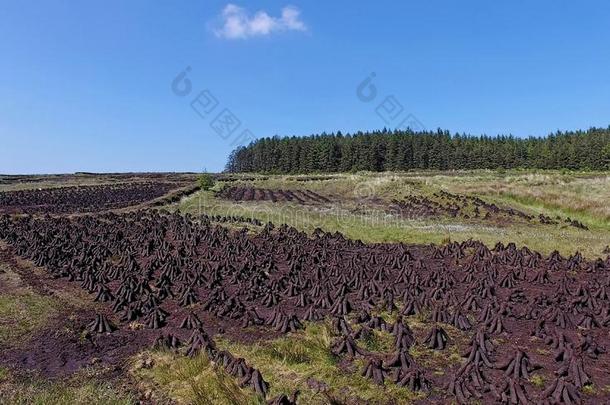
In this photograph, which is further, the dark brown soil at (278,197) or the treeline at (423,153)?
the treeline at (423,153)

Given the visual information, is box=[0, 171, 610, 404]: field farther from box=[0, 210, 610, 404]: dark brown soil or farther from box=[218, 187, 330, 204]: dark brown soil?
box=[218, 187, 330, 204]: dark brown soil

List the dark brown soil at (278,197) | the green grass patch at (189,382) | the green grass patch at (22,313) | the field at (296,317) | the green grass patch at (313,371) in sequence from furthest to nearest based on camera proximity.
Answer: the dark brown soil at (278,197)
the green grass patch at (22,313)
the field at (296,317)
the green grass patch at (313,371)
the green grass patch at (189,382)

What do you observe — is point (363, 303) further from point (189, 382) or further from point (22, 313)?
point (22, 313)

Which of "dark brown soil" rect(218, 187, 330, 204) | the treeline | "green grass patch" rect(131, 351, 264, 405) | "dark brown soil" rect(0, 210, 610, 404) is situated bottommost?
"green grass patch" rect(131, 351, 264, 405)

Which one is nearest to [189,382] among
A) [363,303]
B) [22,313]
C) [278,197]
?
[363,303]

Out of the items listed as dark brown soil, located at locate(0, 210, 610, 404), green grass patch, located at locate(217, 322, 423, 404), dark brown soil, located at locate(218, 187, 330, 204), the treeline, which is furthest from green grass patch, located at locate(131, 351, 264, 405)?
the treeline

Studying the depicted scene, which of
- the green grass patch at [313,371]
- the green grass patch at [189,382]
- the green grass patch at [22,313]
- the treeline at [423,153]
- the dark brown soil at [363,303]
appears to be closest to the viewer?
the green grass patch at [189,382]

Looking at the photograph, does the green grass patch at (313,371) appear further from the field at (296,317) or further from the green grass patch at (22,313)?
the green grass patch at (22,313)

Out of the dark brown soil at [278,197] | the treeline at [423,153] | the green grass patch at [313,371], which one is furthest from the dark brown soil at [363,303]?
the treeline at [423,153]
